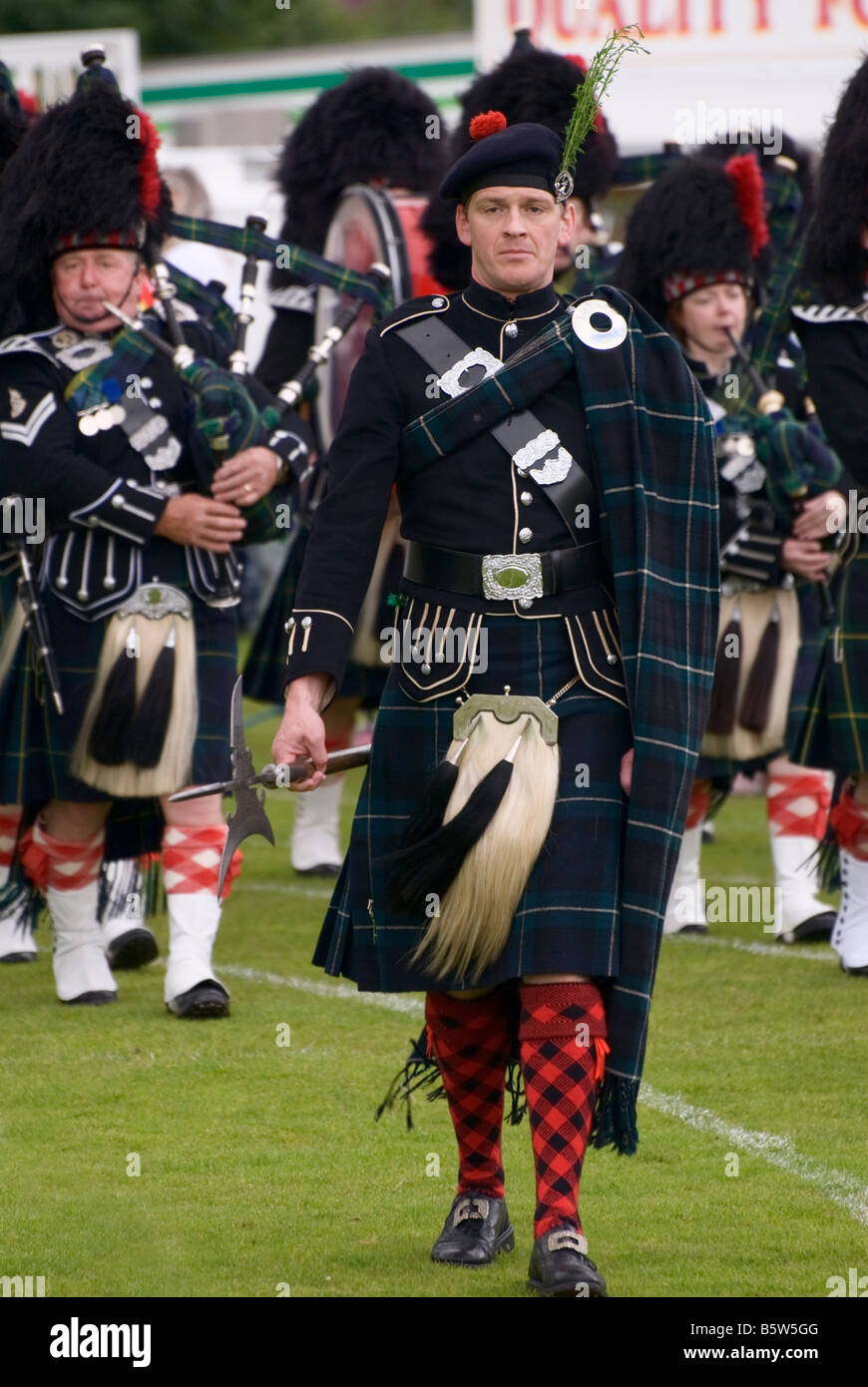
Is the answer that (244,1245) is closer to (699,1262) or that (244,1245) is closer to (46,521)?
(699,1262)

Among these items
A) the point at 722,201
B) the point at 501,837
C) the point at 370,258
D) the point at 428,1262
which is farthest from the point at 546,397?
the point at 370,258

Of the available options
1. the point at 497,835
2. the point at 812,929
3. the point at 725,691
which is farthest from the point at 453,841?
the point at 812,929

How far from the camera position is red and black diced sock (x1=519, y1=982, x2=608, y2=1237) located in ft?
12.9

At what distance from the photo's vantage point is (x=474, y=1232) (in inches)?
164

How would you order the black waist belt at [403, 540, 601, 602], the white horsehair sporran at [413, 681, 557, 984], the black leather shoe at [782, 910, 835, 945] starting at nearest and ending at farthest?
the white horsehair sporran at [413, 681, 557, 984] < the black waist belt at [403, 540, 601, 602] < the black leather shoe at [782, 910, 835, 945]

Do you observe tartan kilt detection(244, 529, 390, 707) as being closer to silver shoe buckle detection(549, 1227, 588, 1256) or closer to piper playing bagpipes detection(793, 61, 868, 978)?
piper playing bagpipes detection(793, 61, 868, 978)

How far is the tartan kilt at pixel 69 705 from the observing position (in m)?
6.05

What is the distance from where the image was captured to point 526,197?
413 centimetres

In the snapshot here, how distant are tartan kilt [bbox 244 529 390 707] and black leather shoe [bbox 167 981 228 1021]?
2051 mm

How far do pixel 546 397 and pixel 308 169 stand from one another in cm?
449

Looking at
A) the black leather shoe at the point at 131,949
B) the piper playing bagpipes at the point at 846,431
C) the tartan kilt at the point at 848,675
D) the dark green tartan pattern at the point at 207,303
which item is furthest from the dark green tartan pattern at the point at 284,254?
the black leather shoe at the point at 131,949

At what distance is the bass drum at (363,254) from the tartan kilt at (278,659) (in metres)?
0.49
